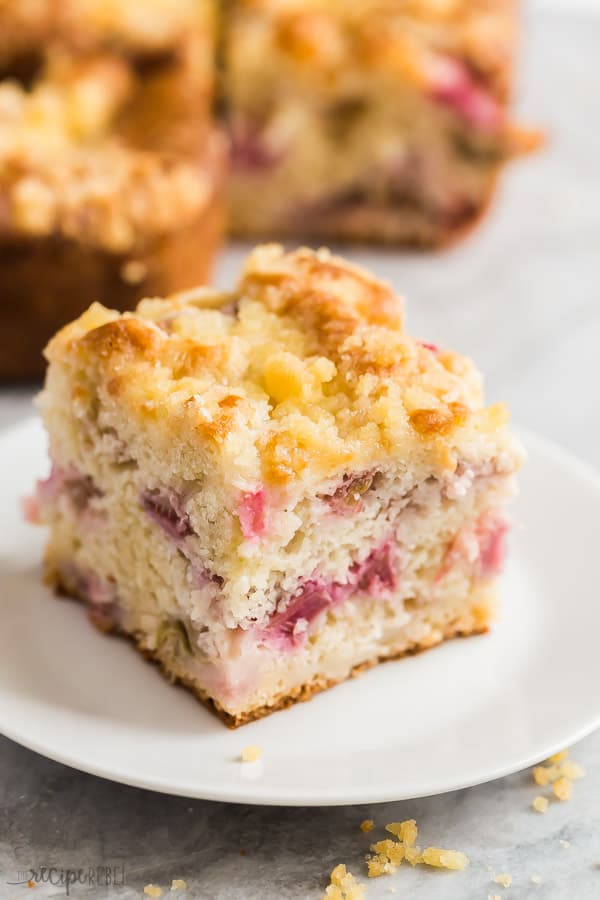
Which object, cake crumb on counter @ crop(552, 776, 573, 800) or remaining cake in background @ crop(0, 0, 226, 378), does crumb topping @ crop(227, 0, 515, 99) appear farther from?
cake crumb on counter @ crop(552, 776, 573, 800)

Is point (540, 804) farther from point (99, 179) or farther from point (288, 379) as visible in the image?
point (99, 179)

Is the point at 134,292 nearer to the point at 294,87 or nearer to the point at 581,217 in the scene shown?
the point at 294,87

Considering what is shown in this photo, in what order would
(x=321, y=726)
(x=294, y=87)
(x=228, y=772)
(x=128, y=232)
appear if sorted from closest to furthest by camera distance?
(x=228, y=772)
(x=321, y=726)
(x=128, y=232)
(x=294, y=87)

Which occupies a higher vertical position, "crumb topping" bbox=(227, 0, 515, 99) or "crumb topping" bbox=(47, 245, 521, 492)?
"crumb topping" bbox=(227, 0, 515, 99)

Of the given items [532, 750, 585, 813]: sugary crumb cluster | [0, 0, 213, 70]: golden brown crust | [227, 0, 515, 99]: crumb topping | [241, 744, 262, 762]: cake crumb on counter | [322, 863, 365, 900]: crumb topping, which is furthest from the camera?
[227, 0, 515, 99]: crumb topping

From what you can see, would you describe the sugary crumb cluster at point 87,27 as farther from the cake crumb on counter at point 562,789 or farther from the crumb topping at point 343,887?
the crumb topping at point 343,887

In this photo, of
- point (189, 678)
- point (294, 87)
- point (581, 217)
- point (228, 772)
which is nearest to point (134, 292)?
point (294, 87)

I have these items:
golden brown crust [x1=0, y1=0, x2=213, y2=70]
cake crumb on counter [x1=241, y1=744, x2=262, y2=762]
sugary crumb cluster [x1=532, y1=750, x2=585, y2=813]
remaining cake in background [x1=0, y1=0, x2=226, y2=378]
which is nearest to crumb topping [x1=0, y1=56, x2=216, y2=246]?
remaining cake in background [x1=0, y1=0, x2=226, y2=378]
